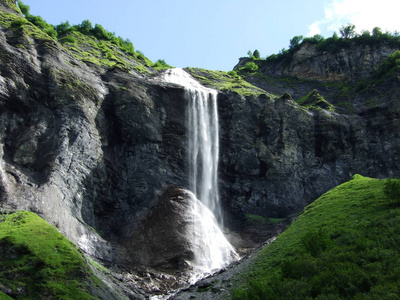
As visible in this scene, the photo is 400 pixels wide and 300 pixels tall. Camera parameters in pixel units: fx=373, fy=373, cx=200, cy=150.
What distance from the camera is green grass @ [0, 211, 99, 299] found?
1855 cm

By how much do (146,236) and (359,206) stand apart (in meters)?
19.2

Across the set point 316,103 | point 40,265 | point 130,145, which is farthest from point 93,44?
point 40,265

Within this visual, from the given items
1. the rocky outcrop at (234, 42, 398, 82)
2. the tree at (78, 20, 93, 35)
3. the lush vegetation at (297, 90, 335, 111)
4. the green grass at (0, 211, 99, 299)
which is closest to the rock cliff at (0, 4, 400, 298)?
the lush vegetation at (297, 90, 335, 111)

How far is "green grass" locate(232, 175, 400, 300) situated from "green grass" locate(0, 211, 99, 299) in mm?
8574

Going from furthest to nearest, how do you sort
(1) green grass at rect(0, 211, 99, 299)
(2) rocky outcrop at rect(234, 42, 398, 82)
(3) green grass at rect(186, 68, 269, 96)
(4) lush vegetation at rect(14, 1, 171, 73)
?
(2) rocky outcrop at rect(234, 42, 398, 82) → (3) green grass at rect(186, 68, 269, 96) → (4) lush vegetation at rect(14, 1, 171, 73) → (1) green grass at rect(0, 211, 99, 299)

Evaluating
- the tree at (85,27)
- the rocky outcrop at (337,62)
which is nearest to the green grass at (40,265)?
the tree at (85,27)

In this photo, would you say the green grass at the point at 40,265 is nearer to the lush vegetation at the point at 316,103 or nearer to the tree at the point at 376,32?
the lush vegetation at the point at 316,103

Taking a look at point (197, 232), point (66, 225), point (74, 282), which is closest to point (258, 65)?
point (197, 232)

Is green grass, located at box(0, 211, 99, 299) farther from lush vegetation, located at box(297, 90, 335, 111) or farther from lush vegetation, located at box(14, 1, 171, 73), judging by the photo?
lush vegetation, located at box(297, 90, 335, 111)

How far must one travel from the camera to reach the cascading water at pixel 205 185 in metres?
34.1

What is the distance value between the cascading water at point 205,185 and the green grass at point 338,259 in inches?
323

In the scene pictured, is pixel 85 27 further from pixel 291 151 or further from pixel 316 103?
pixel 291 151

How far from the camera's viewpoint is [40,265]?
804 inches

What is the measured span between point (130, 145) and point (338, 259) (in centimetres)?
3092
